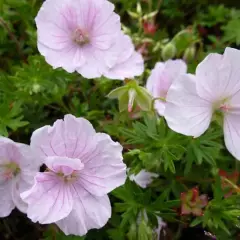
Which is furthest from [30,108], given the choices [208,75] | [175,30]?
[175,30]

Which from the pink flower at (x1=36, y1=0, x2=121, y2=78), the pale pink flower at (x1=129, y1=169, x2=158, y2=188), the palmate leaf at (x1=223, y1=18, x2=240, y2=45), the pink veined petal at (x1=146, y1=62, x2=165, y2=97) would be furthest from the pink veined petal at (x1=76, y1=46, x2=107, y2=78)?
the palmate leaf at (x1=223, y1=18, x2=240, y2=45)

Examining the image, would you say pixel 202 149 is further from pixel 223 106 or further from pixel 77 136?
pixel 77 136

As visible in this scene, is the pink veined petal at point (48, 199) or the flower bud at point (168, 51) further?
the flower bud at point (168, 51)

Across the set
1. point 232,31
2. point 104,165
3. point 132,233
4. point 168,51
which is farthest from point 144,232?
point 232,31

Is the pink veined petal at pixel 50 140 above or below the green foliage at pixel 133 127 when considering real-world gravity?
above

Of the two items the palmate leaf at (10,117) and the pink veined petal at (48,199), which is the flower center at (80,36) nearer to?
the palmate leaf at (10,117)

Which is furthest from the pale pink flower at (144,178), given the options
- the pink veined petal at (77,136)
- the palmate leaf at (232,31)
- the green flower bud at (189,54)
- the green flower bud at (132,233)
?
the palmate leaf at (232,31)

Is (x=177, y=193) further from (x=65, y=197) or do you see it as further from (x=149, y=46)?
(x=149, y=46)
